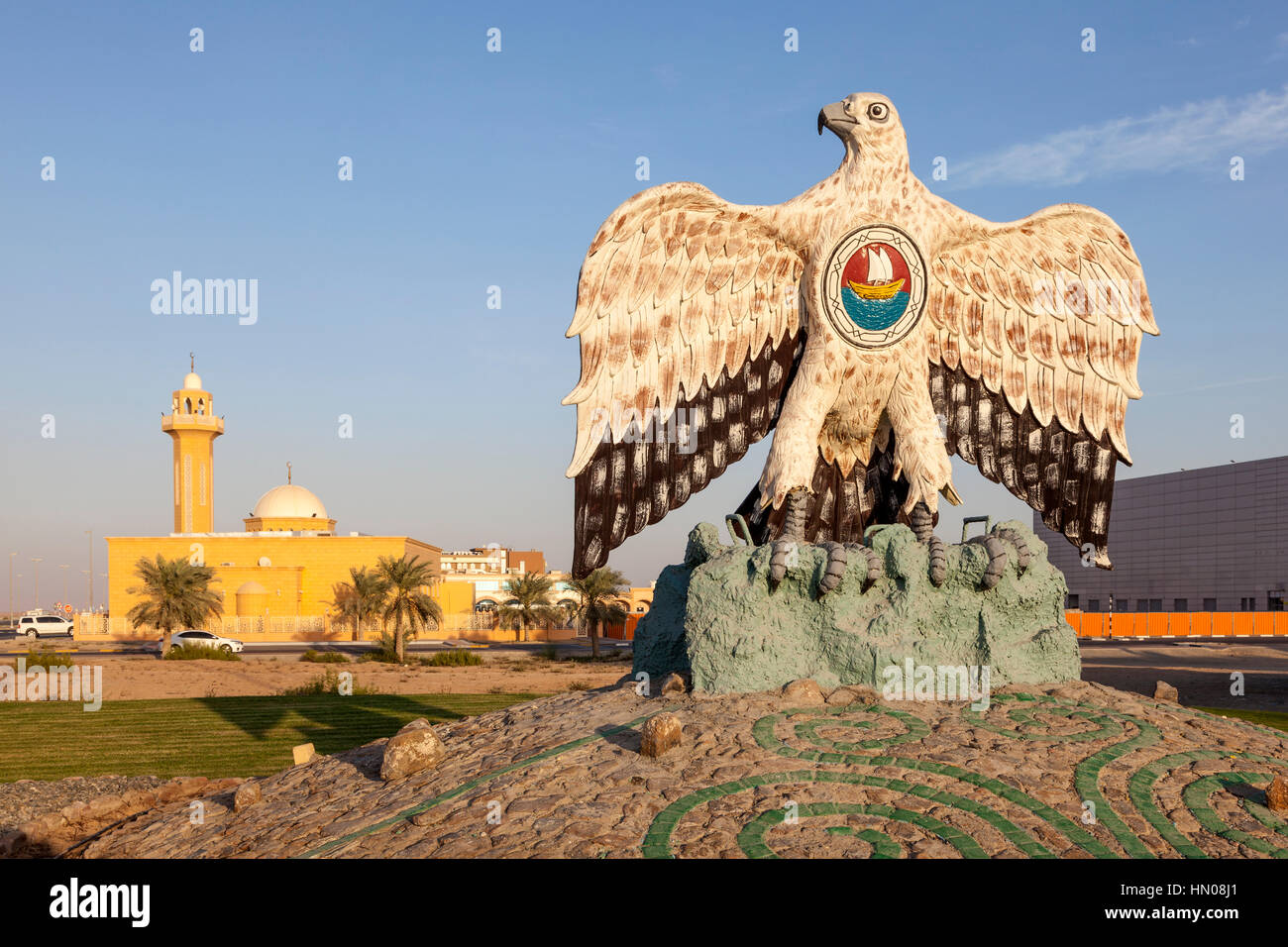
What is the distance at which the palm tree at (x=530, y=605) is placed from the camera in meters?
47.4

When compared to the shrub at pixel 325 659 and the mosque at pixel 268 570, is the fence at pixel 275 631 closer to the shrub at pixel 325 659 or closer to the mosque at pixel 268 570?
the mosque at pixel 268 570

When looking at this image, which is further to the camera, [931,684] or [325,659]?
[325,659]

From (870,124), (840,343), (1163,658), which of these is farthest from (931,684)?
(1163,658)

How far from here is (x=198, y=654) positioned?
38.4m

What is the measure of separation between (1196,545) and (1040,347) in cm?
6023

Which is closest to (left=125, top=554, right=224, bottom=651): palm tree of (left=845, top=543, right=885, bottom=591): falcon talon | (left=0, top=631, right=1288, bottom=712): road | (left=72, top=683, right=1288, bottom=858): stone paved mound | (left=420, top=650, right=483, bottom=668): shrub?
(left=0, top=631, right=1288, bottom=712): road

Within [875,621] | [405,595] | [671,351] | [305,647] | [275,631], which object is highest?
[671,351]

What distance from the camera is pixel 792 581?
861 cm

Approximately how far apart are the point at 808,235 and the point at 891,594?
154 inches

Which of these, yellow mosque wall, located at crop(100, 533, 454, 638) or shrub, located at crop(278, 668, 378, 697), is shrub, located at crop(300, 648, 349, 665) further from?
yellow mosque wall, located at crop(100, 533, 454, 638)

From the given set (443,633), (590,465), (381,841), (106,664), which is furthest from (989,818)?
(443,633)

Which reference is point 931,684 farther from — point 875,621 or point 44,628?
point 44,628

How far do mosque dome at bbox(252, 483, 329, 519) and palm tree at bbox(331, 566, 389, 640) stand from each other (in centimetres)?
959
